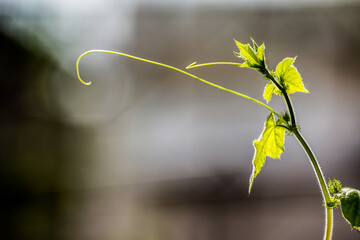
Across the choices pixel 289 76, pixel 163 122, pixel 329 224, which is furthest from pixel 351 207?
pixel 163 122

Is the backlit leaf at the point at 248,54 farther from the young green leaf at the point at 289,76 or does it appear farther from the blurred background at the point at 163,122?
the blurred background at the point at 163,122

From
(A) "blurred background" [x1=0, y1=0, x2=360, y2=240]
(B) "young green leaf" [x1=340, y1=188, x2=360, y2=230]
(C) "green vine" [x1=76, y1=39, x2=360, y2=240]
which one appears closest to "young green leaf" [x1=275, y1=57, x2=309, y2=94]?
(C) "green vine" [x1=76, y1=39, x2=360, y2=240]

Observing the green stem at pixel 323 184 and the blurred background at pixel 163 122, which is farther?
the blurred background at pixel 163 122

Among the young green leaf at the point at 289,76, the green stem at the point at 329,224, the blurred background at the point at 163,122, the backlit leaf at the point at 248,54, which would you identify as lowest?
the green stem at the point at 329,224

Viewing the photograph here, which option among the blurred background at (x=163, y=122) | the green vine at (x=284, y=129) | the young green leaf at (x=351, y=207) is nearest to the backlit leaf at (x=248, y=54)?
the green vine at (x=284, y=129)

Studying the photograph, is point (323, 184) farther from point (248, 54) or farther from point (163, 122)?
point (163, 122)
